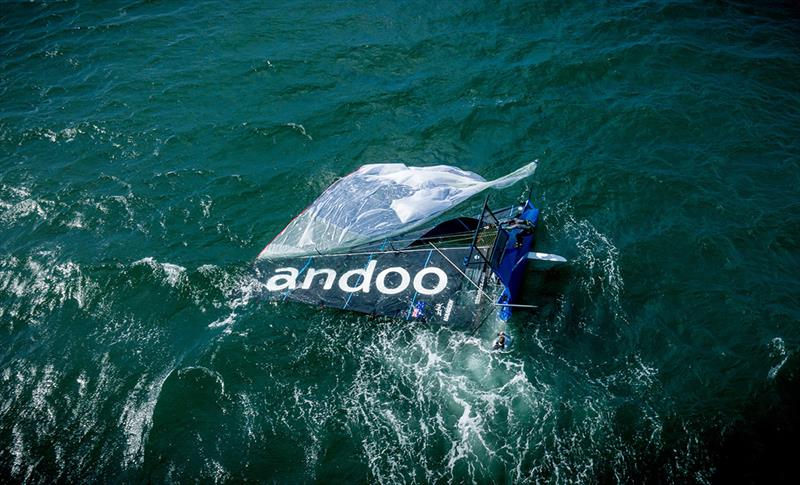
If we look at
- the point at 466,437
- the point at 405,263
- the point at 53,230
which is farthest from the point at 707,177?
the point at 53,230

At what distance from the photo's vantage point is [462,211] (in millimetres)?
29344

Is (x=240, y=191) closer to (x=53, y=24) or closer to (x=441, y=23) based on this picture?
(x=441, y=23)

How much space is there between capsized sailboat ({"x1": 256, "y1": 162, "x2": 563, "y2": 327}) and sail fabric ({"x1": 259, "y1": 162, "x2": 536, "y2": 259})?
0.05 m

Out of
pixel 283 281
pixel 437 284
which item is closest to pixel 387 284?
pixel 437 284

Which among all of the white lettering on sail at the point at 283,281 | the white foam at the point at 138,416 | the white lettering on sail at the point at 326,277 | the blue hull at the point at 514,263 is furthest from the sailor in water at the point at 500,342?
the white foam at the point at 138,416

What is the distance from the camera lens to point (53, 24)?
153 ft

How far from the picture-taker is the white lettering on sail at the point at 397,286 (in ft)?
80.6

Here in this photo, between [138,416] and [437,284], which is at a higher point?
[437,284]

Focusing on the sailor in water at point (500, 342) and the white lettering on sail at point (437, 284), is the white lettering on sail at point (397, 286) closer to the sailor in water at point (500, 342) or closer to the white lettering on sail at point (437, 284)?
the white lettering on sail at point (437, 284)

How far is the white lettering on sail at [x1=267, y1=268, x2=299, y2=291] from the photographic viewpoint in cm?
2561

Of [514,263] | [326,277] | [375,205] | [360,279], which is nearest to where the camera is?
[514,263]

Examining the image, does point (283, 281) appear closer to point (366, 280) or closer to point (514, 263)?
point (366, 280)

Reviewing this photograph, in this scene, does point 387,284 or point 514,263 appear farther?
point 387,284

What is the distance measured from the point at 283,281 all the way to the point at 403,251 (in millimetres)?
6676
